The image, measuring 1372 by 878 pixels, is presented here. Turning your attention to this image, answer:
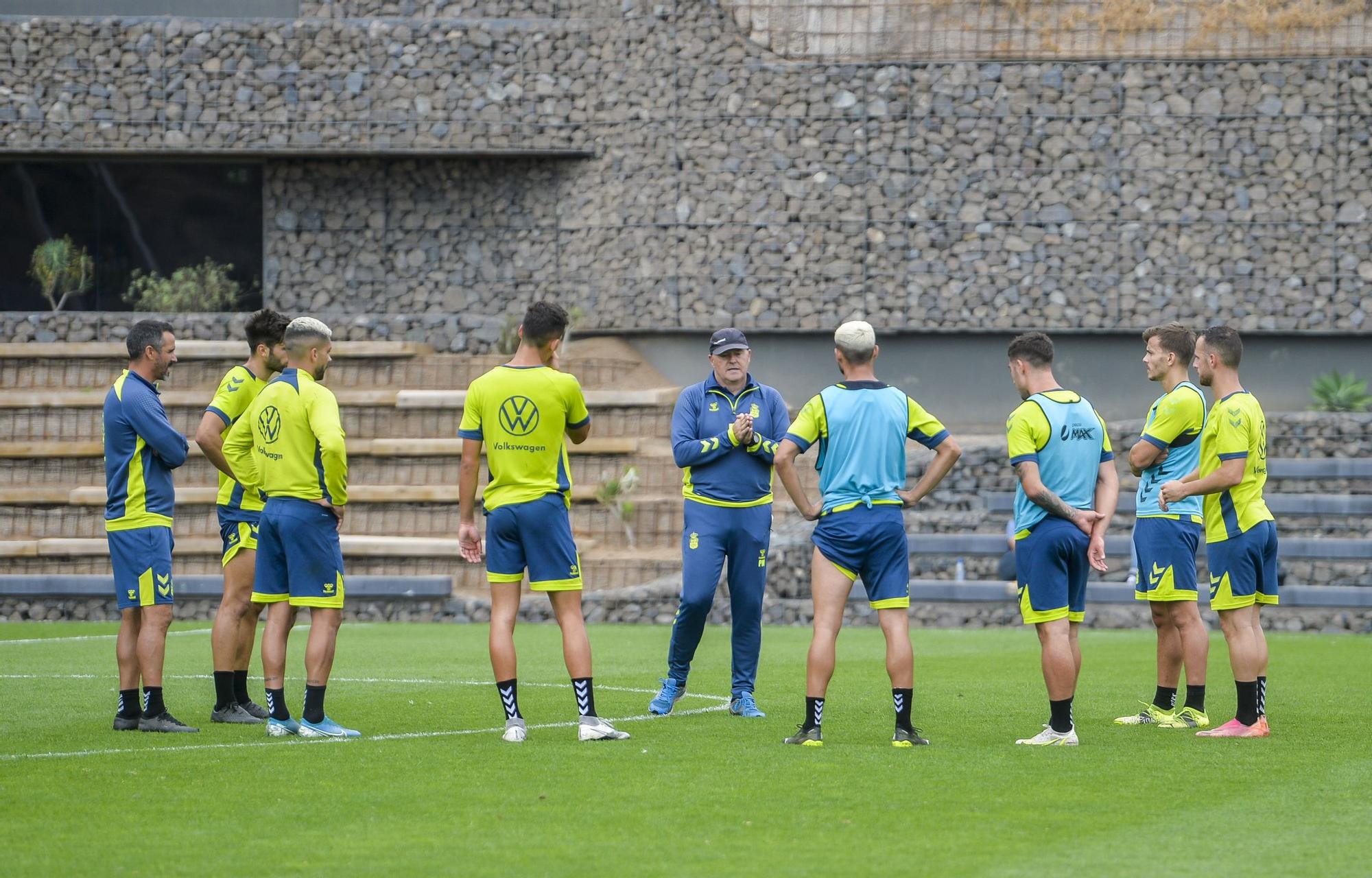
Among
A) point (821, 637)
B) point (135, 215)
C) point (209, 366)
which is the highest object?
point (135, 215)

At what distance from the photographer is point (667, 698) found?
9.77 m

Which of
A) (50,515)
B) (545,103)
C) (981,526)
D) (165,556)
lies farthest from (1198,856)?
(545,103)

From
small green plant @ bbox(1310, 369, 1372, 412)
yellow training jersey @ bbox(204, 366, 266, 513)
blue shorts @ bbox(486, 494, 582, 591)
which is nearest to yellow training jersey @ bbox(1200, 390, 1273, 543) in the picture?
blue shorts @ bbox(486, 494, 582, 591)

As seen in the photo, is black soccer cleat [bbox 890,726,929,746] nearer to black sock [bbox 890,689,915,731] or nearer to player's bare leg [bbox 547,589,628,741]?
black sock [bbox 890,689,915,731]

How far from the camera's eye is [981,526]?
19234 millimetres

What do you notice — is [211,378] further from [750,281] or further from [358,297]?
[750,281]

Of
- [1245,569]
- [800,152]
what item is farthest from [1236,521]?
[800,152]

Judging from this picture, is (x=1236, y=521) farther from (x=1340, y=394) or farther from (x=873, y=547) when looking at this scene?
(x=1340, y=394)

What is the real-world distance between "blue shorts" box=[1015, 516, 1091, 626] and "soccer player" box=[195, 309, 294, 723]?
169 inches

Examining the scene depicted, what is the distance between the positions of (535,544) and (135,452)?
243cm

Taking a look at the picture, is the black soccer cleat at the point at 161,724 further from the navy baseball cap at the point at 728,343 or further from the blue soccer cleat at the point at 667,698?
the navy baseball cap at the point at 728,343

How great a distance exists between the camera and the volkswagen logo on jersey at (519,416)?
839 cm

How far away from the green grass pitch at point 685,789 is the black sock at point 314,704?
0.26m

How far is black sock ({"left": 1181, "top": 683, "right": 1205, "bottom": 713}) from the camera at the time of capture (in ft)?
30.5
